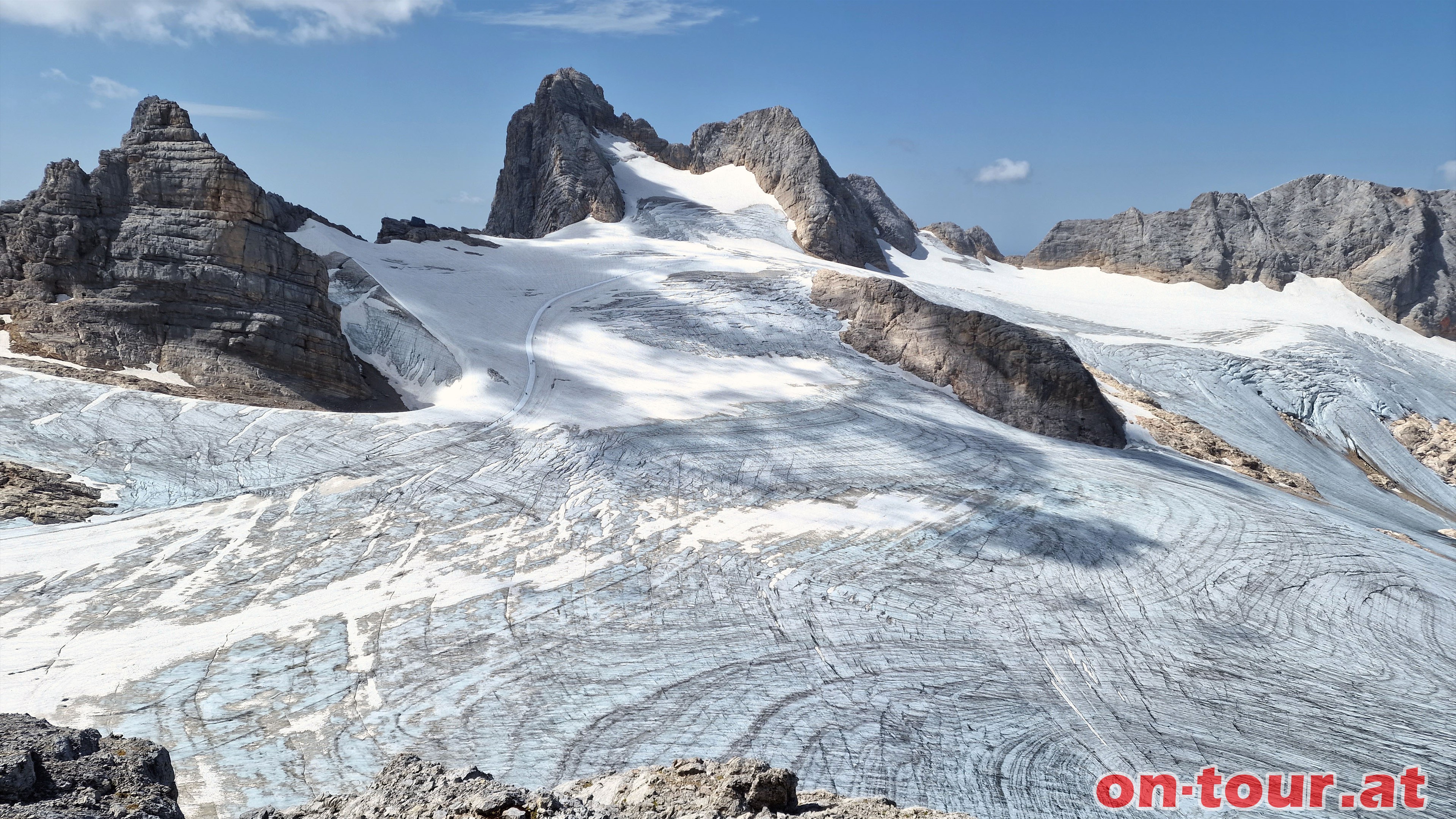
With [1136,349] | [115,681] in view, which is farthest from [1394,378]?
[115,681]

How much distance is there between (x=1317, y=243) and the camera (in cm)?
3544

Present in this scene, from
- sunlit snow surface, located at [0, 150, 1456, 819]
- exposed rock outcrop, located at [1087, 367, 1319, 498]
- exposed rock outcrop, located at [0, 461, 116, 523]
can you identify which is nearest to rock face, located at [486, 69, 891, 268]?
exposed rock outcrop, located at [1087, 367, 1319, 498]

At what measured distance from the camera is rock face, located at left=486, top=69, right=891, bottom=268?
35.4m

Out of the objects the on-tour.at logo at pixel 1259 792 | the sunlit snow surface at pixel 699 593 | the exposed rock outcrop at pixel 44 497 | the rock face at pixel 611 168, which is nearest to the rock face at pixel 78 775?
the sunlit snow surface at pixel 699 593

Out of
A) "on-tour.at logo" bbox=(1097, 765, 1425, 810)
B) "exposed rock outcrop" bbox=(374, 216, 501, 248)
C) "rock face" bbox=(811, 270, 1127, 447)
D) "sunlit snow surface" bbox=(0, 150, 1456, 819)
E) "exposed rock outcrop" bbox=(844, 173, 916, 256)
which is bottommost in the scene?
"on-tour.at logo" bbox=(1097, 765, 1425, 810)

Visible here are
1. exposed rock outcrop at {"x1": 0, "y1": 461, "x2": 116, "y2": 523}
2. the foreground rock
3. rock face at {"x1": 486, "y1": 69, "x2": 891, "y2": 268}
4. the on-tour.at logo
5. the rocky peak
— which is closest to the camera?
the foreground rock

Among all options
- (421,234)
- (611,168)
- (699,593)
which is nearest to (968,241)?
(611,168)

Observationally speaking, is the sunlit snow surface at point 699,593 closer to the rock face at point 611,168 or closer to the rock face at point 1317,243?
the rock face at point 611,168

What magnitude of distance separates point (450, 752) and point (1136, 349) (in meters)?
22.6

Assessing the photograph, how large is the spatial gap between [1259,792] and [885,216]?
37.0 metres

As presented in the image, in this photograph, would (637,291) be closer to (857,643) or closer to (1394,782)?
(857,643)

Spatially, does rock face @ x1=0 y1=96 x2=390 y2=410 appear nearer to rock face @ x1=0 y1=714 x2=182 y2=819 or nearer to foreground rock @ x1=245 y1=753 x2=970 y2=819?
rock face @ x1=0 y1=714 x2=182 y2=819

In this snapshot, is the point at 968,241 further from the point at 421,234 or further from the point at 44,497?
the point at 44,497

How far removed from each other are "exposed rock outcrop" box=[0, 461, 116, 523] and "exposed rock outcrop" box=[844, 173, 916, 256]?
113 feet
